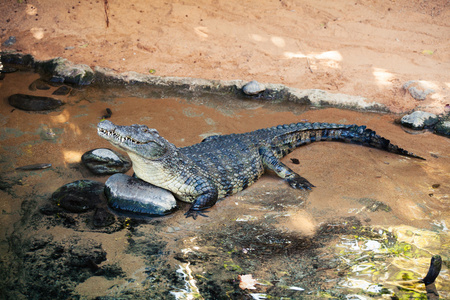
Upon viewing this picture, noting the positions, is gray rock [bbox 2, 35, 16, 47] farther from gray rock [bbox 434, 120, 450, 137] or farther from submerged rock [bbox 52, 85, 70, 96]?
gray rock [bbox 434, 120, 450, 137]

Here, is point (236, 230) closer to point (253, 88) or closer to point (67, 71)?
point (253, 88)

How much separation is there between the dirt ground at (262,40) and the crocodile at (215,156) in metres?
1.55

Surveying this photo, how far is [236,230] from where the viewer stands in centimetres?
358

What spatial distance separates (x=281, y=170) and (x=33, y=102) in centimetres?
406

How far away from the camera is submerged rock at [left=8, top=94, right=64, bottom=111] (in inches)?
223

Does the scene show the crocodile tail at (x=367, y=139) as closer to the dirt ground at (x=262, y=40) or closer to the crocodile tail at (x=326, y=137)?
the crocodile tail at (x=326, y=137)

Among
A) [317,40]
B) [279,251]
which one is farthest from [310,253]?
[317,40]

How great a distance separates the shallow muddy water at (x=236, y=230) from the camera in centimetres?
278

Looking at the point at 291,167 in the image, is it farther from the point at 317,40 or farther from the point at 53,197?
the point at 317,40

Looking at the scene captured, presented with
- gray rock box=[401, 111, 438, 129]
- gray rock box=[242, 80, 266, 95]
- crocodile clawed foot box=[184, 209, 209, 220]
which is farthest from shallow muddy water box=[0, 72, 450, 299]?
gray rock box=[242, 80, 266, 95]

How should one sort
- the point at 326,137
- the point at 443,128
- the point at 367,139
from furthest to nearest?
Answer: the point at 443,128
the point at 326,137
the point at 367,139

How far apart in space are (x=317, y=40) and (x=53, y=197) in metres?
6.34

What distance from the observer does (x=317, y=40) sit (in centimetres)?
797

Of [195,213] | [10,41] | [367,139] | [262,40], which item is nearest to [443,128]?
[367,139]
